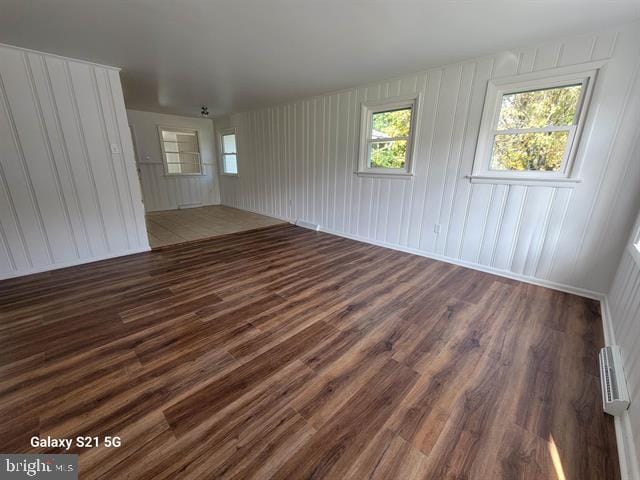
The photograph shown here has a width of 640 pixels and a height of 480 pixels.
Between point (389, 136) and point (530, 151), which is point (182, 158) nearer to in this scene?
point (389, 136)

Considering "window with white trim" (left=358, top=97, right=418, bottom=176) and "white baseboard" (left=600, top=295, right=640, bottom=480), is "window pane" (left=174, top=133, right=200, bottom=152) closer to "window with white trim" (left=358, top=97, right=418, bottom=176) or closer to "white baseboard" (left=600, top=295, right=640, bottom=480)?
"window with white trim" (left=358, top=97, right=418, bottom=176)

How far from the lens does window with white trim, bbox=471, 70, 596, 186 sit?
7.77ft

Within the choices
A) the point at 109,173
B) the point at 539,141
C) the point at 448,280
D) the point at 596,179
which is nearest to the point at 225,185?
the point at 109,173

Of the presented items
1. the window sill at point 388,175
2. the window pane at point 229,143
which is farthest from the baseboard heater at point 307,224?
the window pane at point 229,143

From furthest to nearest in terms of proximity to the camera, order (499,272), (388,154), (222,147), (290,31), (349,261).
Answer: (222,147)
(388,154)
(349,261)
(499,272)
(290,31)

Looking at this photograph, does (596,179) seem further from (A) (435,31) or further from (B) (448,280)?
(A) (435,31)

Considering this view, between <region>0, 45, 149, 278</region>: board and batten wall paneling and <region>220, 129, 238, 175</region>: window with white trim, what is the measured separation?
3.47 metres

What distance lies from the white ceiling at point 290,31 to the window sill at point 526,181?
1.22 meters

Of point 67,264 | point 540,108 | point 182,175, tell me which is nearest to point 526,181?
point 540,108

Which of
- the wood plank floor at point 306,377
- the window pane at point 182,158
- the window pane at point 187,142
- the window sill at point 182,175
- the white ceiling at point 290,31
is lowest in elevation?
the wood plank floor at point 306,377

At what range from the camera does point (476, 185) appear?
296cm

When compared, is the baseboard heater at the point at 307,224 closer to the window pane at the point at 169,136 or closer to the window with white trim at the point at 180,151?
the window with white trim at the point at 180,151

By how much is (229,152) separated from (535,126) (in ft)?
20.6

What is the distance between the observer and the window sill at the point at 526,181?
2423 mm
